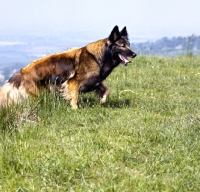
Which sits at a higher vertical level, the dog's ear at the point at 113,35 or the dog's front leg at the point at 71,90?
the dog's ear at the point at 113,35

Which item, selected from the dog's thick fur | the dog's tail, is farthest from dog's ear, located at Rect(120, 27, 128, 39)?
the dog's tail

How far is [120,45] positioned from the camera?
765cm

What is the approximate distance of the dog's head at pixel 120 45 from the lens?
7.63 m

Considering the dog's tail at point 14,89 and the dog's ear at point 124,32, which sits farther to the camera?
the dog's ear at point 124,32

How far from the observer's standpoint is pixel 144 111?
23.0ft

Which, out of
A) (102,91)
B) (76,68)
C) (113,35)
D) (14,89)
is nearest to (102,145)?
(14,89)

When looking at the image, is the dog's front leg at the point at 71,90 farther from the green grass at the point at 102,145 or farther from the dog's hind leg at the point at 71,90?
the green grass at the point at 102,145

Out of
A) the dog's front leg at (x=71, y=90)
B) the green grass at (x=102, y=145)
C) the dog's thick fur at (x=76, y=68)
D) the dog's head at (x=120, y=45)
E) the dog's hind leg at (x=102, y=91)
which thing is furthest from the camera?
the dog's hind leg at (x=102, y=91)

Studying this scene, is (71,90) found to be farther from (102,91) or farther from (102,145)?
(102,145)

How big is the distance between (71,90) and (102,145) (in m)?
2.62

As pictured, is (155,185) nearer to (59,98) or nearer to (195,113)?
(195,113)

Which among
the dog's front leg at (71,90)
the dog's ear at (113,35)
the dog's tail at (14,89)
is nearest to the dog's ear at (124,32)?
the dog's ear at (113,35)

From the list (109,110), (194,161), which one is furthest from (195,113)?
(194,161)

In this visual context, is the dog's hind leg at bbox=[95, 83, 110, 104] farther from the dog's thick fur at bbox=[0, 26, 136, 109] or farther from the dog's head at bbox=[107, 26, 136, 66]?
the dog's head at bbox=[107, 26, 136, 66]
